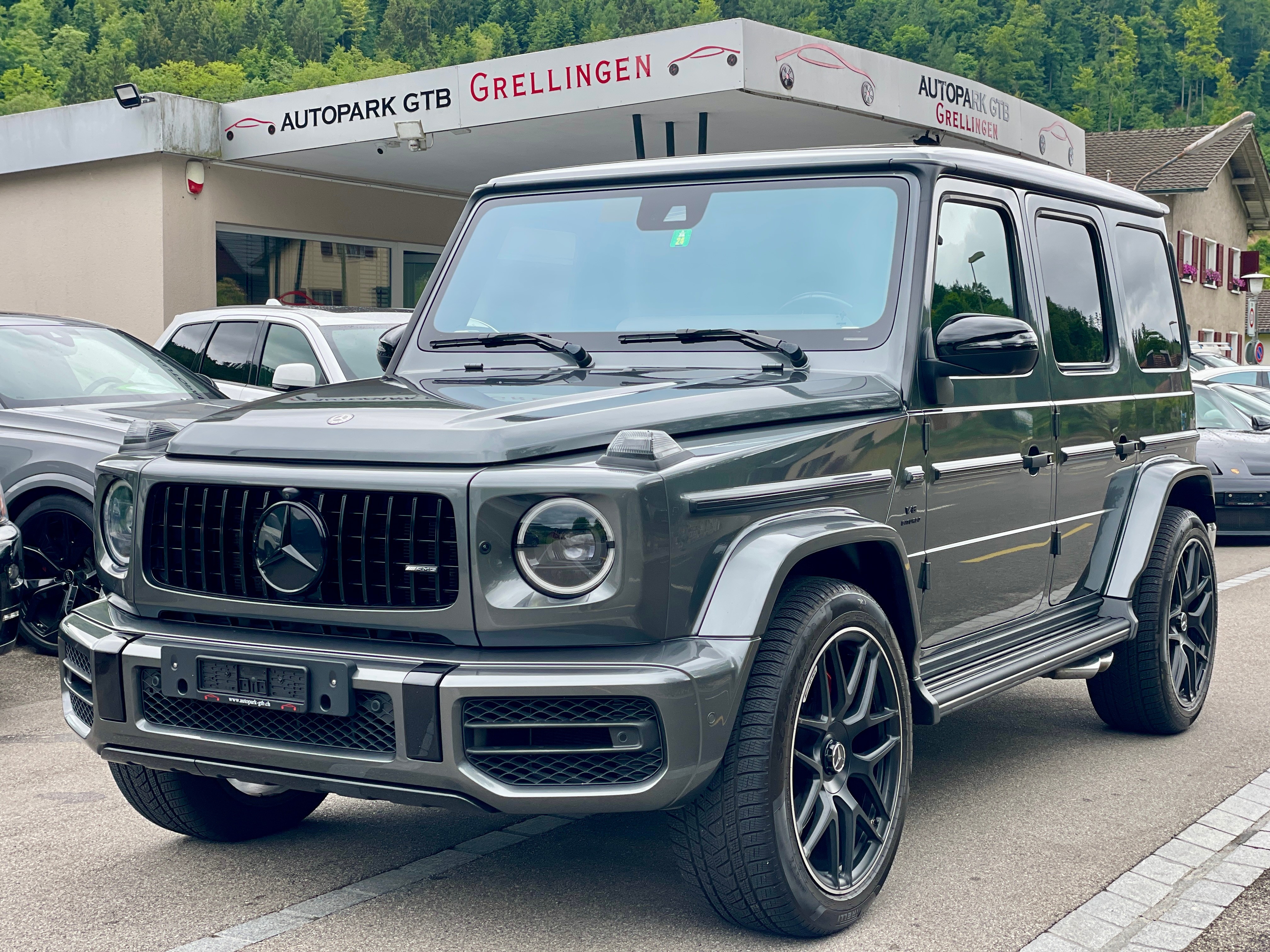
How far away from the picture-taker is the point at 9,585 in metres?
6.12

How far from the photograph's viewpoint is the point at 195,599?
357 centimetres

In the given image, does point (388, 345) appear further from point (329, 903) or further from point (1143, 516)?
point (1143, 516)

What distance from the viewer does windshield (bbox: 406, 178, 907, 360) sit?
4402 mm

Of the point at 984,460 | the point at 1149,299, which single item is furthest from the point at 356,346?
the point at 984,460

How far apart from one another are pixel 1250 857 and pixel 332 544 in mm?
2807

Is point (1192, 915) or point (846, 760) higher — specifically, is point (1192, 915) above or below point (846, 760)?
below

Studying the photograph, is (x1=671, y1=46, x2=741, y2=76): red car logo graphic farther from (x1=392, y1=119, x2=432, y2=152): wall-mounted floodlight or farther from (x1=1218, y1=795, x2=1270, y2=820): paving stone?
(x1=1218, y1=795, x2=1270, y2=820): paving stone

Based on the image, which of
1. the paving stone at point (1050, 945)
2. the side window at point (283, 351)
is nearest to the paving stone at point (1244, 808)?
the paving stone at point (1050, 945)

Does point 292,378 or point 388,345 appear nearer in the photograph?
point 388,345

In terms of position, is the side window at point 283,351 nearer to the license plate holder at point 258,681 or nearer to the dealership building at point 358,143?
the dealership building at point 358,143

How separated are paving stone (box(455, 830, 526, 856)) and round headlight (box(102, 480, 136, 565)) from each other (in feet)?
4.28

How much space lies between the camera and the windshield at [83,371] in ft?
26.5

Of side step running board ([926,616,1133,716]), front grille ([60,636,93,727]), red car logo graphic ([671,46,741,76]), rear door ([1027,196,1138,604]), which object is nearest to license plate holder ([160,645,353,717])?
front grille ([60,636,93,727])

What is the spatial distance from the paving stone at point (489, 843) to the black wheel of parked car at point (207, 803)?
51 cm
